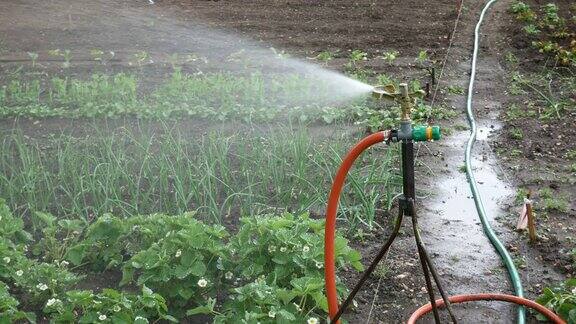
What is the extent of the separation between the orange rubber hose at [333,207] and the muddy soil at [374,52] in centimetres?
45

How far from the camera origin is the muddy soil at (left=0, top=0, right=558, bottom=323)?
359cm

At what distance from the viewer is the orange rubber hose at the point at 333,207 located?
8.50ft

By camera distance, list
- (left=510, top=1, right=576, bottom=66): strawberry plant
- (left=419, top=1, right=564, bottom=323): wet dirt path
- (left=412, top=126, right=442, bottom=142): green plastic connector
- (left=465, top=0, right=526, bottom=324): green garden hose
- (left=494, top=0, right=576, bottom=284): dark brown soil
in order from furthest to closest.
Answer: (left=510, top=1, right=576, bottom=66): strawberry plant < (left=494, top=0, right=576, bottom=284): dark brown soil < (left=419, top=1, right=564, bottom=323): wet dirt path < (left=465, top=0, right=526, bottom=324): green garden hose < (left=412, top=126, right=442, bottom=142): green plastic connector

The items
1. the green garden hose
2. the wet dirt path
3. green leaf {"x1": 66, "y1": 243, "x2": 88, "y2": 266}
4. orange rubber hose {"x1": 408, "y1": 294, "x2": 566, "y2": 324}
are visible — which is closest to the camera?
orange rubber hose {"x1": 408, "y1": 294, "x2": 566, "y2": 324}

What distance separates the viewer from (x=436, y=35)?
25.1 ft

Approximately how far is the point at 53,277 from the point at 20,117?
95.5 inches

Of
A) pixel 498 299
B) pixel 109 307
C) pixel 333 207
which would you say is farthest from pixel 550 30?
pixel 109 307

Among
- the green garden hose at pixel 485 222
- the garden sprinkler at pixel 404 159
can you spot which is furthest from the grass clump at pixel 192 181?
the garden sprinkler at pixel 404 159

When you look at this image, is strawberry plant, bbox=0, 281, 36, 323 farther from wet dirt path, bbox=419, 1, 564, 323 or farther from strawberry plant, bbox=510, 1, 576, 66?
strawberry plant, bbox=510, 1, 576, 66

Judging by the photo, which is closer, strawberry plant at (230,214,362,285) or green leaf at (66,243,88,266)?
strawberry plant at (230,214,362,285)

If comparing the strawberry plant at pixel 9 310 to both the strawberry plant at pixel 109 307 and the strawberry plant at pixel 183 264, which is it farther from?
the strawberry plant at pixel 183 264

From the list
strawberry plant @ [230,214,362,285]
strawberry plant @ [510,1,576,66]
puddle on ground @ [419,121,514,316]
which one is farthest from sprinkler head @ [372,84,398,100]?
strawberry plant @ [510,1,576,66]

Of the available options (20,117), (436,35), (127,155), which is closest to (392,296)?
(127,155)

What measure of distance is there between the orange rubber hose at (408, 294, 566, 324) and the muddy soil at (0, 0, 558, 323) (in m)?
0.04
